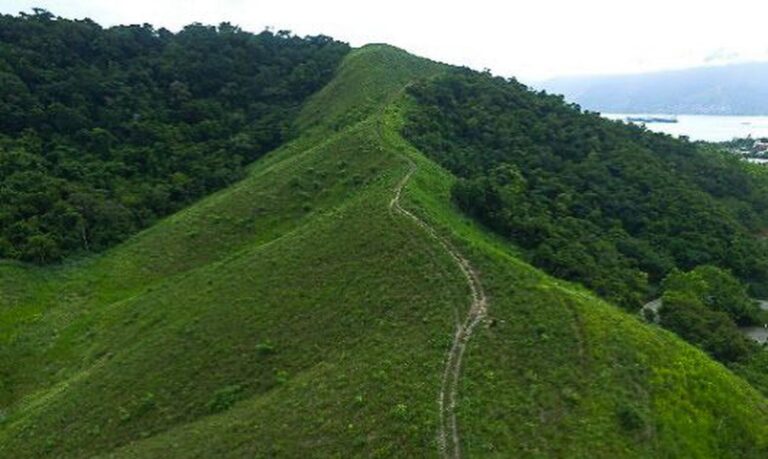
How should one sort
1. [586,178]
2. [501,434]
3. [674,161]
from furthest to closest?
1. [674,161]
2. [586,178]
3. [501,434]

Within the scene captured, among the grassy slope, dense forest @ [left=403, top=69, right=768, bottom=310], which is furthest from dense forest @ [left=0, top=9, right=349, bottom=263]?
dense forest @ [left=403, top=69, right=768, bottom=310]

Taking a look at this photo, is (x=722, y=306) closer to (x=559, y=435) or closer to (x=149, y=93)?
(x=559, y=435)

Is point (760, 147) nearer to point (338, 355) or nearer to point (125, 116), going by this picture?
point (125, 116)

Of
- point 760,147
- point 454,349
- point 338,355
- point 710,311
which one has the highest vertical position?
point 760,147

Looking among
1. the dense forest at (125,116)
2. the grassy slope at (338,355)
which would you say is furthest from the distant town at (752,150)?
the grassy slope at (338,355)

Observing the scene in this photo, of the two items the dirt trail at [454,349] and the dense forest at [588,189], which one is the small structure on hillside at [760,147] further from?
the dirt trail at [454,349]

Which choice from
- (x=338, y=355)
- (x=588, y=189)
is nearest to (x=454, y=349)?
(x=338, y=355)

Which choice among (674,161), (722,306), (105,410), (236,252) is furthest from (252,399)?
(674,161)
